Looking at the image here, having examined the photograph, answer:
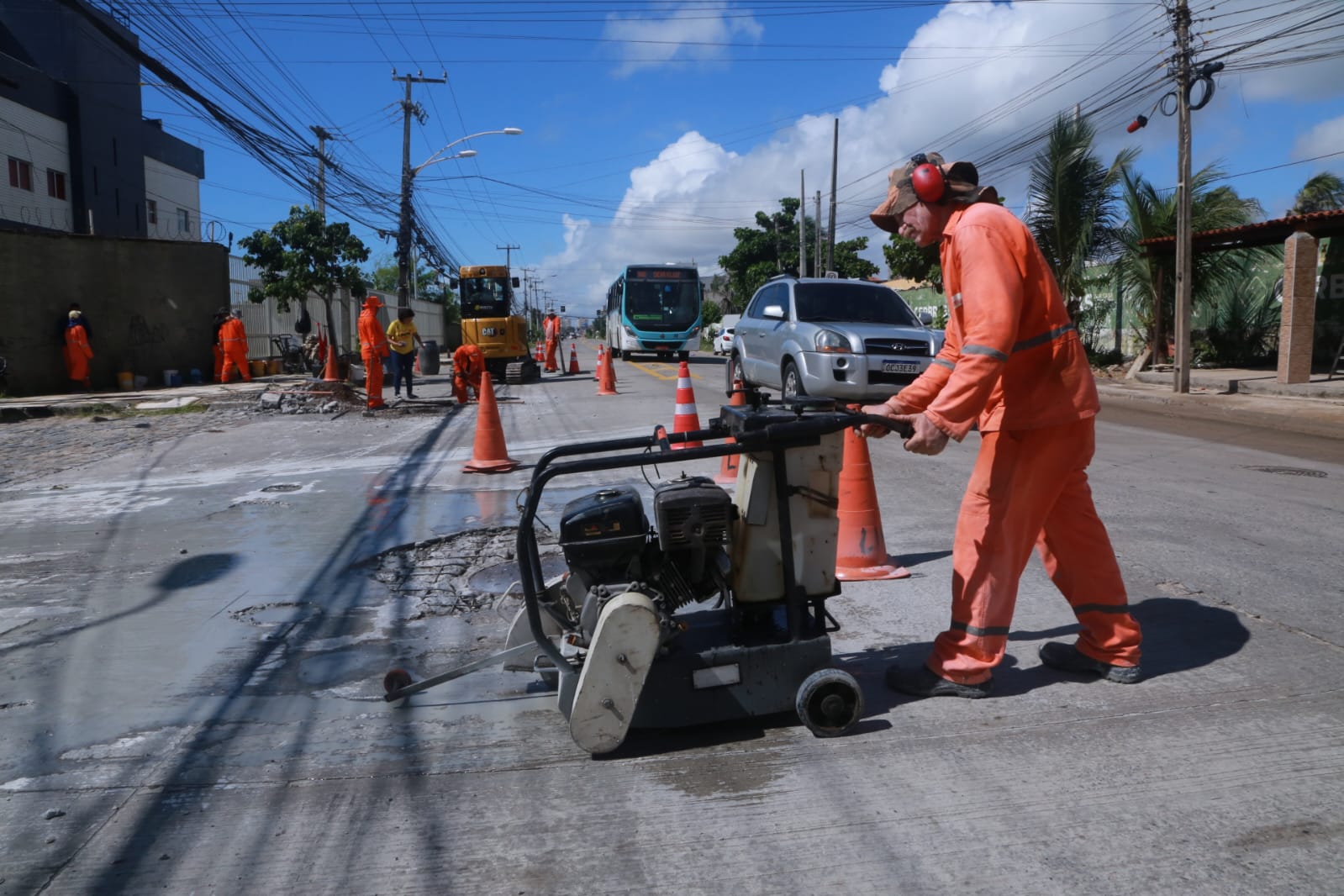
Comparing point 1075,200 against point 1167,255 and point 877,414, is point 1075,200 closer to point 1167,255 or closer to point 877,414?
point 1167,255

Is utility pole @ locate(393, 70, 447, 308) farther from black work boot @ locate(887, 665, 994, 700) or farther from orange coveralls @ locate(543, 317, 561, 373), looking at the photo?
black work boot @ locate(887, 665, 994, 700)

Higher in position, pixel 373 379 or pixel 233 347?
pixel 233 347

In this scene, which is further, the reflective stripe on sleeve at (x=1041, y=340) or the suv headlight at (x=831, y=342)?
the suv headlight at (x=831, y=342)

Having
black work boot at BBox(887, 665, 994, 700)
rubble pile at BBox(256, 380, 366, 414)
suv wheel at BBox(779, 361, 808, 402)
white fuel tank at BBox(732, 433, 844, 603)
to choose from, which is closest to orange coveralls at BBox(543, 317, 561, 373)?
rubble pile at BBox(256, 380, 366, 414)

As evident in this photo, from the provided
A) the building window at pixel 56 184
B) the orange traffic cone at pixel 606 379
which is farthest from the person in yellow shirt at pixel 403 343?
the building window at pixel 56 184

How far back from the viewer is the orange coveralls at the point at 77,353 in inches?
772

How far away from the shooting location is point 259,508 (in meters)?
7.89

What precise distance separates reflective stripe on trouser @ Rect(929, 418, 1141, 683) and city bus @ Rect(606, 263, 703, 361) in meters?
28.6

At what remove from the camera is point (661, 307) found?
106 feet

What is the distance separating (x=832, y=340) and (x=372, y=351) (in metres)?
8.13

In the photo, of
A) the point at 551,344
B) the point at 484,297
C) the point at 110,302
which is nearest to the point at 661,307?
the point at 551,344

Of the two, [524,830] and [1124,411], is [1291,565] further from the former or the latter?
[1124,411]

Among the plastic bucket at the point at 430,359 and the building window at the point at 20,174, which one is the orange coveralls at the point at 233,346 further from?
the building window at the point at 20,174

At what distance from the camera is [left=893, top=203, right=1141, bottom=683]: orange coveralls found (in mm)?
3467
